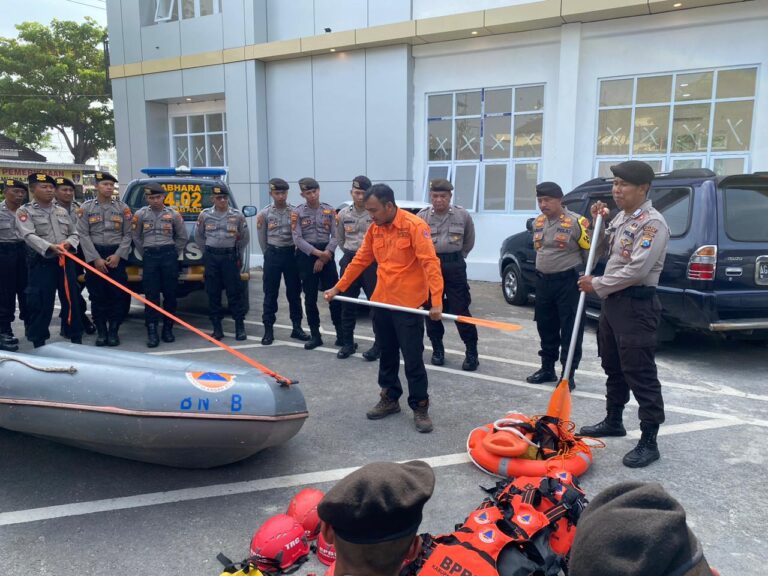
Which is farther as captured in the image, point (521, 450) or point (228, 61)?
point (228, 61)

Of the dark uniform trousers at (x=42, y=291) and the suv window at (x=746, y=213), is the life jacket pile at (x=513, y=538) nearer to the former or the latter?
the suv window at (x=746, y=213)

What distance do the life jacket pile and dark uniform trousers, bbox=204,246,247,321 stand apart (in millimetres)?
4810

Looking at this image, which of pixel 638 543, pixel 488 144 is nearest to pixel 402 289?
pixel 638 543

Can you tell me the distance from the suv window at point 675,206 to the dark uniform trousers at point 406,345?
3034 mm

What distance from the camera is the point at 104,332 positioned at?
6910 mm

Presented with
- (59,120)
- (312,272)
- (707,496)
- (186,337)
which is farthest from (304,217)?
(59,120)

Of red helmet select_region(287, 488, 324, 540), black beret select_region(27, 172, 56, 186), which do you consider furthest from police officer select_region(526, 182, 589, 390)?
black beret select_region(27, 172, 56, 186)

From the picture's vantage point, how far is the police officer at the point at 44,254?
6.16 m

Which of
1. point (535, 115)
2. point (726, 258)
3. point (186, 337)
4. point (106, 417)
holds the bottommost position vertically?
point (186, 337)

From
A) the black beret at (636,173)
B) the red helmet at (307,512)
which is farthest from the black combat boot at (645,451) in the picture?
the red helmet at (307,512)

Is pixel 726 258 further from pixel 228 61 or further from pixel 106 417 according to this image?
pixel 228 61

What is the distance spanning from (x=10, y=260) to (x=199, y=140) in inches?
395

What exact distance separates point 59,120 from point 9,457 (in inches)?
1245

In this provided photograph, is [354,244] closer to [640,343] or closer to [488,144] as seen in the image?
[640,343]
